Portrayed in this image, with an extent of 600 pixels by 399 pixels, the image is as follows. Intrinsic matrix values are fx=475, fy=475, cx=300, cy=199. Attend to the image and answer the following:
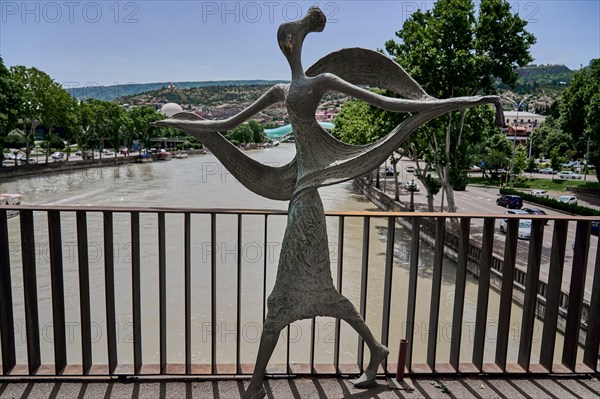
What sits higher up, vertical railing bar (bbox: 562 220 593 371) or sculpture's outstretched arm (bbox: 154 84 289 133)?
sculpture's outstretched arm (bbox: 154 84 289 133)

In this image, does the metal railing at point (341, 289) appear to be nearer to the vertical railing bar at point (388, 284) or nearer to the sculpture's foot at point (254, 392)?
the vertical railing bar at point (388, 284)

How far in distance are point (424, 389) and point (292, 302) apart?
1032 mm

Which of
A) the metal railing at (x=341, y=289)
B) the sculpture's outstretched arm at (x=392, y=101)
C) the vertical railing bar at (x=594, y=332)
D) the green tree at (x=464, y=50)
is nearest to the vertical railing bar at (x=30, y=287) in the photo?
the metal railing at (x=341, y=289)

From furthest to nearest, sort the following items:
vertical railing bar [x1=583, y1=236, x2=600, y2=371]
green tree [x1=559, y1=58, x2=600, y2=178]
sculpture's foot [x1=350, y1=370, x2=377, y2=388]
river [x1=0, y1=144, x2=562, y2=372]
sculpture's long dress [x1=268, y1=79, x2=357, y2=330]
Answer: green tree [x1=559, y1=58, x2=600, y2=178] → river [x1=0, y1=144, x2=562, y2=372] → vertical railing bar [x1=583, y1=236, x2=600, y2=371] → sculpture's foot [x1=350, y1=370, x2=377, y2=388] → sculpture's long dress [x1=268, y1=79, x2=357, y2=330]

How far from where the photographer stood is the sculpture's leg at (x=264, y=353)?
2.48 meters

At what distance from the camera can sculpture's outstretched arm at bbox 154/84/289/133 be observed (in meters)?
2.45

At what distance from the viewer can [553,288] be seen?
3.04m

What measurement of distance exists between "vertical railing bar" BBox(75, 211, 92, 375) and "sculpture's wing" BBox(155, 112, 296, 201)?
765 mm

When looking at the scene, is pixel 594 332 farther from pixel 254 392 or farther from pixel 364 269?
pixel 254 392

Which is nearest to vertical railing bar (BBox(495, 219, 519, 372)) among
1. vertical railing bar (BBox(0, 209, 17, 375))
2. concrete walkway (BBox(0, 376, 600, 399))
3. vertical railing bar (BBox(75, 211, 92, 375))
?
concrete walkway (BBox(0, 376, 600, 399))

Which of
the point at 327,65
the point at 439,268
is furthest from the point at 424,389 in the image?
the point at 327,65

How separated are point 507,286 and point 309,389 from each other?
54.5 inches

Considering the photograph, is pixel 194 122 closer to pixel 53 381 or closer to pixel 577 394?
pixel 53 381

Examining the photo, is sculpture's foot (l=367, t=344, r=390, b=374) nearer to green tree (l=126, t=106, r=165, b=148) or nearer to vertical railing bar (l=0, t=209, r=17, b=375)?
vertical railing bar (l=0, t=209, r=17, b=375)
